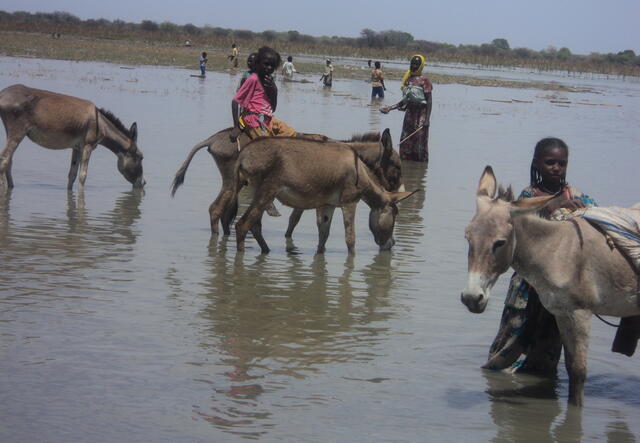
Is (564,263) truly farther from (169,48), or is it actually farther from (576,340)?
(169,48)

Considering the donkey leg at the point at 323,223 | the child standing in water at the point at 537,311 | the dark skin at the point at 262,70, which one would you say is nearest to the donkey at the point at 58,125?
the dark skin at the point at 262,70

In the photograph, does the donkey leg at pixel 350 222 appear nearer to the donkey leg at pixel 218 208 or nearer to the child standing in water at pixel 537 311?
the donkey leg at pixel 218 208

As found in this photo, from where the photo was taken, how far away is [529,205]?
5133mm

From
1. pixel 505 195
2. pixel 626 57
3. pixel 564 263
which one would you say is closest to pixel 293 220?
pixel 505 195

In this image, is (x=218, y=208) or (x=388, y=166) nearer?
(x=218, y=208)

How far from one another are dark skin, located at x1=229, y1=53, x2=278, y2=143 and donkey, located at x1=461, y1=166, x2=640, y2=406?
5116mm

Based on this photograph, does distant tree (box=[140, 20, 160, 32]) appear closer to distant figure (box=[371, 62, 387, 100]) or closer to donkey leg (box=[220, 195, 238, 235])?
distant figure (box=[371, 62, 387, 100])

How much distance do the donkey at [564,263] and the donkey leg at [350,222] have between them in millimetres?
4325

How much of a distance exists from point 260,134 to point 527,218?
17.8 feet

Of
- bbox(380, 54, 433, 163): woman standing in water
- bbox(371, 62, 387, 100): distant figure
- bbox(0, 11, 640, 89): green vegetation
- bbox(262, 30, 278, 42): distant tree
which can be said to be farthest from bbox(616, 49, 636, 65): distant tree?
bbox(380, 54, 433, 163): woman standing in water

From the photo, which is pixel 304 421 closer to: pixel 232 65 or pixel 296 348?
pixel 296 348

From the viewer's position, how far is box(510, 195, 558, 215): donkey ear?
16.7 ft

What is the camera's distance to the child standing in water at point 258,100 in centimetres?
1022

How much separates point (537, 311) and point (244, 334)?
6.94 ft
